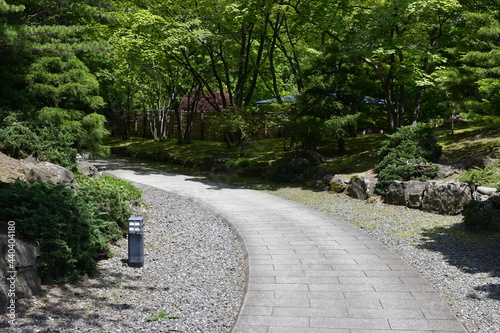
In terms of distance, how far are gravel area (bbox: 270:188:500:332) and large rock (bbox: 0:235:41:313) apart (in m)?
5.07

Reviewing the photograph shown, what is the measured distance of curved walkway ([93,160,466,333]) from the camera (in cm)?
502

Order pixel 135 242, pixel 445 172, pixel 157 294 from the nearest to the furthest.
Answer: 1. pixel 157 294
2. pixel 135 242
3. pixel 445 172

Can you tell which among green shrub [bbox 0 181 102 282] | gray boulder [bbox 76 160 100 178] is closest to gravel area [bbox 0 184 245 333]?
green shrub [bbox 0 181 102 282]

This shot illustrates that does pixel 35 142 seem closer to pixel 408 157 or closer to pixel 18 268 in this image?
pixel 18 268

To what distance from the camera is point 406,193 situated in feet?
39.8

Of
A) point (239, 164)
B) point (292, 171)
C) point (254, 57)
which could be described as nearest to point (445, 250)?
point (292, 171)

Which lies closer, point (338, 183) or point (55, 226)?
point (55, 226)

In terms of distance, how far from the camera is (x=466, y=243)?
28.1 feet

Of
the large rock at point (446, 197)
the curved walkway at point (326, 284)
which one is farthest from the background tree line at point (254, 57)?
the curved walkway at point (326, 284)

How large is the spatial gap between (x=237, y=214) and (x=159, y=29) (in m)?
11.7

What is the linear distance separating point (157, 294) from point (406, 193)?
8.27 m

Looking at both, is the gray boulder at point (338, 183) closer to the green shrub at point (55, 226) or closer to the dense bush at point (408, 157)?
the dense bush at point (408, 157)

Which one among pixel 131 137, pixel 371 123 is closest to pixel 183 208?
pixel 371 123

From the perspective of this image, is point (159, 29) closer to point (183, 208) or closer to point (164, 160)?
point (164, 160)
